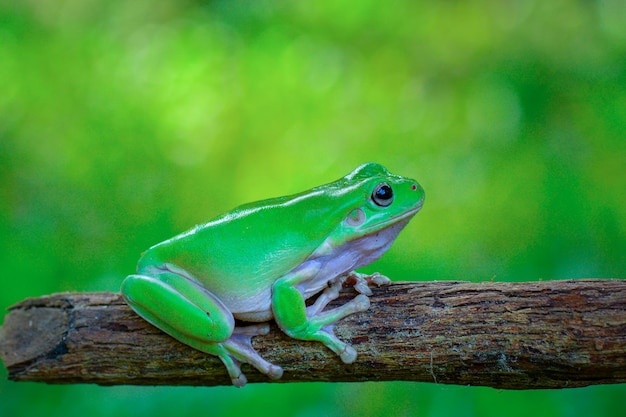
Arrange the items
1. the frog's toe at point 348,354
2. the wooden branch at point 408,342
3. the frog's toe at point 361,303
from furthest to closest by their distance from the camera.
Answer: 1. the frog's toe at point 361,303
2. the frog's toe at point 348,354
3. the wooden branch at point 408,342

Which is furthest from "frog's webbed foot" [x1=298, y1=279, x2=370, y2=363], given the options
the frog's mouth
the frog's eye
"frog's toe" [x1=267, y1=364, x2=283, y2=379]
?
the frog's eye

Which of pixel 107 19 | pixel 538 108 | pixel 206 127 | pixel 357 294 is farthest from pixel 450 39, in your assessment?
pixel 357 294

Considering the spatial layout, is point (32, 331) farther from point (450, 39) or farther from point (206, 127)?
point (450, 39)

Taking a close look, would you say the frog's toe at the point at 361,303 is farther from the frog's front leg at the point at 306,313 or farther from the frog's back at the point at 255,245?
the frog's back at the point at 255,245

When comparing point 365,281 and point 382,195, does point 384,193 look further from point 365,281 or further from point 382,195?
point 365,281

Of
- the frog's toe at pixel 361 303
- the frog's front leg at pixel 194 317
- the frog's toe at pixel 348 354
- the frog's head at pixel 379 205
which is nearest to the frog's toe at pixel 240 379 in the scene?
the frog's front leg at pixel 194 317
